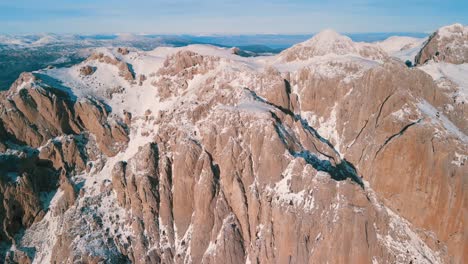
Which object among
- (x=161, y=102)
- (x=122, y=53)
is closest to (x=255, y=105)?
(x=161, y=102)

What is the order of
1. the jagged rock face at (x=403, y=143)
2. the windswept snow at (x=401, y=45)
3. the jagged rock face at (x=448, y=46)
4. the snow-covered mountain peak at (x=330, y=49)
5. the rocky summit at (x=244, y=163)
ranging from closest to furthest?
the rocky summit at (x=244, y=163) < the jagged rock face at (x=403, y=143) < the snow-covered mountain peak at (x=330, y=49) < the jagged rock face at (x=448, y=46) < the windswept snow at (x=401, y=45)

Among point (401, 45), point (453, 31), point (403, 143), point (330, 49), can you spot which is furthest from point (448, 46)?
point (401, 45)

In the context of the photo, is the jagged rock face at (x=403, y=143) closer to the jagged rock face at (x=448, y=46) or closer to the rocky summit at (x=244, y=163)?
the rocky summit at (x=244, y=163)

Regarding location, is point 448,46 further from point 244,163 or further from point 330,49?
point 244,163

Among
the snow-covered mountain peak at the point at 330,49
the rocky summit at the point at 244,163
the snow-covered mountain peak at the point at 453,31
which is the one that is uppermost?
the snow-covered mountain peak at the point at 453,31

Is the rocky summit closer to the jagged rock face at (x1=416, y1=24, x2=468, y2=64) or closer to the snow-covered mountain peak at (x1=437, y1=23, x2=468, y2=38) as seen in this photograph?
the jagged rock face at (x1=416, y1=24, x2=468, y2=64)

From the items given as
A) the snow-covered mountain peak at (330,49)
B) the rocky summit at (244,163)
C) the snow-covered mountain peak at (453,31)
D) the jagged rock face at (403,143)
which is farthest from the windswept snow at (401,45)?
the jagged rock face at (403,143)

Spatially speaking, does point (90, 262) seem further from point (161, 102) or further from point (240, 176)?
point (161, 102)

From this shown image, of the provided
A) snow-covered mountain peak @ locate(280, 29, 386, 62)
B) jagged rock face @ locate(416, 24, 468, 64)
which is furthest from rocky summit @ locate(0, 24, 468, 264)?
jagged rock face @ locate(416, 24, 468, 64)
